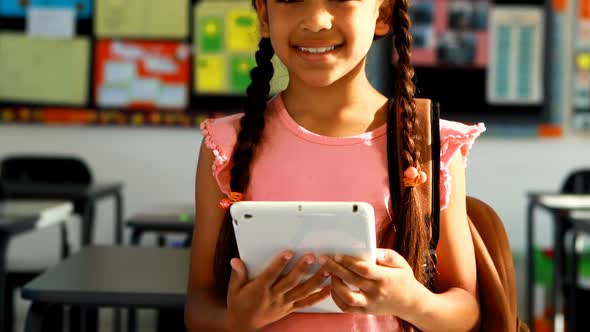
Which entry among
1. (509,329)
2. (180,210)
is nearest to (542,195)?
(180,210)

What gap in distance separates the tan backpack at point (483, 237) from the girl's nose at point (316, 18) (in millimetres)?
165

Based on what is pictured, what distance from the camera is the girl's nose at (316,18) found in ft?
3.16

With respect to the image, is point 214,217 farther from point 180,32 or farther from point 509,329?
point 180,32

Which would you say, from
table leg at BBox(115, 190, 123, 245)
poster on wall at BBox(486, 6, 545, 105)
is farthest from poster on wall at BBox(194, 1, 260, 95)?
poster on wall at BBox(486, 6, 545, 105)

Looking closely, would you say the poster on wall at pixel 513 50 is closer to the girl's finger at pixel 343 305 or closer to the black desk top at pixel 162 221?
the black desk top at pixel 162 221

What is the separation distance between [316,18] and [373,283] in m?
0.32

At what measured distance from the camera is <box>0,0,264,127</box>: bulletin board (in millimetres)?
4715

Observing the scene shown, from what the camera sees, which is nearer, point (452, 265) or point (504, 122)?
point (452, 265)

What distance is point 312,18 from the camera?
3.17 feet

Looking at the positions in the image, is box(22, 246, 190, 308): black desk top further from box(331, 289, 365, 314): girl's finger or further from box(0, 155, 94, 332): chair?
box(0, 155, 94, 332): chair

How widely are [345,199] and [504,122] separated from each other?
3.87 metres

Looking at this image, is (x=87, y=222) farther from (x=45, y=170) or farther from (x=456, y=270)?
(x=456, y=270)

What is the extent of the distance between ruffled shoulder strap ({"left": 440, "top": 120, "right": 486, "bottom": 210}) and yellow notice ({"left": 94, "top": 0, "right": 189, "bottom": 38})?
3841mm

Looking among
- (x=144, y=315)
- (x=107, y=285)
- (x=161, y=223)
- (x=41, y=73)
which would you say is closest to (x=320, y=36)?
(x=107, y=285)
